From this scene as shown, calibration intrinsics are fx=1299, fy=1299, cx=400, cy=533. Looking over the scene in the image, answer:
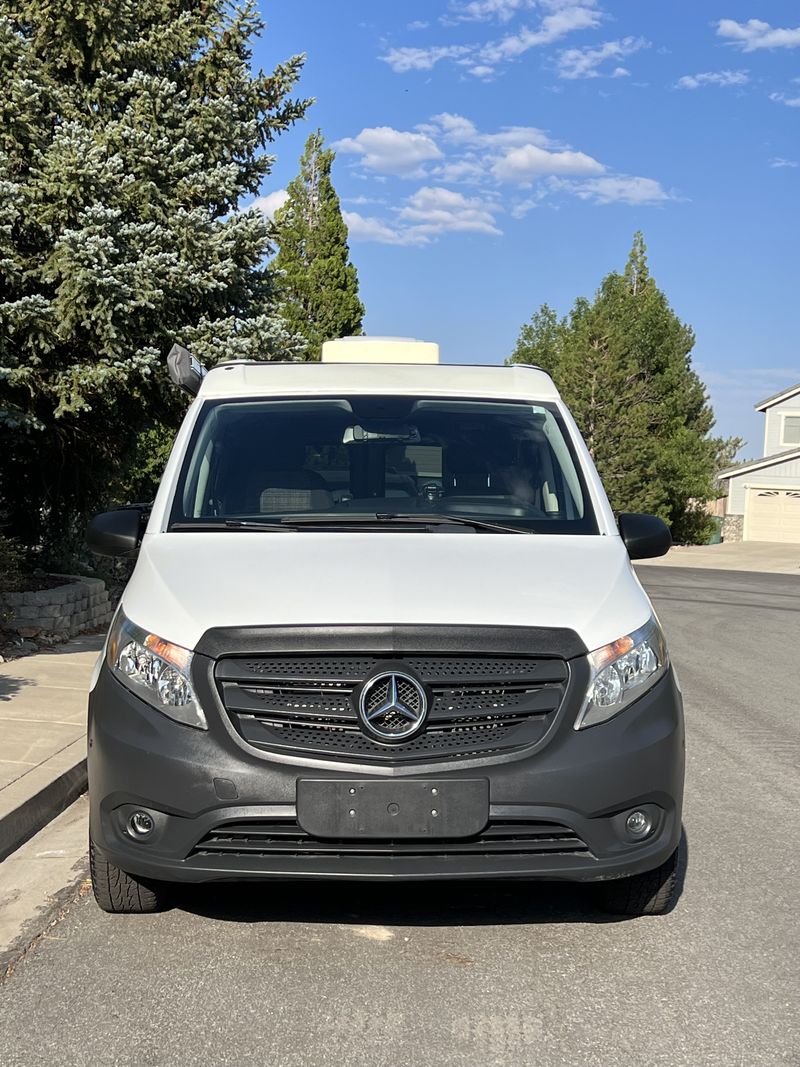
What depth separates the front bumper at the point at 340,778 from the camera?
402 centimetres

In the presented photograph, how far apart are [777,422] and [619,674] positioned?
58647 mm

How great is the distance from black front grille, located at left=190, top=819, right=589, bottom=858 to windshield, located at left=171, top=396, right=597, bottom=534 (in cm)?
144

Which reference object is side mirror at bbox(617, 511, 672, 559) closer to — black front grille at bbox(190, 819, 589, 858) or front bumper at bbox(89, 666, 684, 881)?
front bumper at bbox(89, 666, 684, 881)

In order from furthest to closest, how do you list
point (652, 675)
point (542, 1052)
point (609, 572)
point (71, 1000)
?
1. point (609, 572)
2. point (652, 675)
3. point (71, 1000)
4. point (542, 1052)

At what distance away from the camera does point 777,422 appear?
197ft

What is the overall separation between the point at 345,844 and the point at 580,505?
6.40 feet

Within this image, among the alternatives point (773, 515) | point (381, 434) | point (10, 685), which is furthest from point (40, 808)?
point (773, 515)

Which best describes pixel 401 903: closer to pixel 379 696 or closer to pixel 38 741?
pixel 379 696

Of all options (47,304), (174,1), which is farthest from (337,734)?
(174,1)

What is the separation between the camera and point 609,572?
15.2 feet

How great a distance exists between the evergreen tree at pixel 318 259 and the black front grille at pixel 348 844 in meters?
39.2

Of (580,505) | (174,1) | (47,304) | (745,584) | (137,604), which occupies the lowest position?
(745,584)

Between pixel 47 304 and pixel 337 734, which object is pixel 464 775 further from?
pixel 47 304

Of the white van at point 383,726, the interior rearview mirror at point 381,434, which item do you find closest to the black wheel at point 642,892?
the white van at point 383,726
